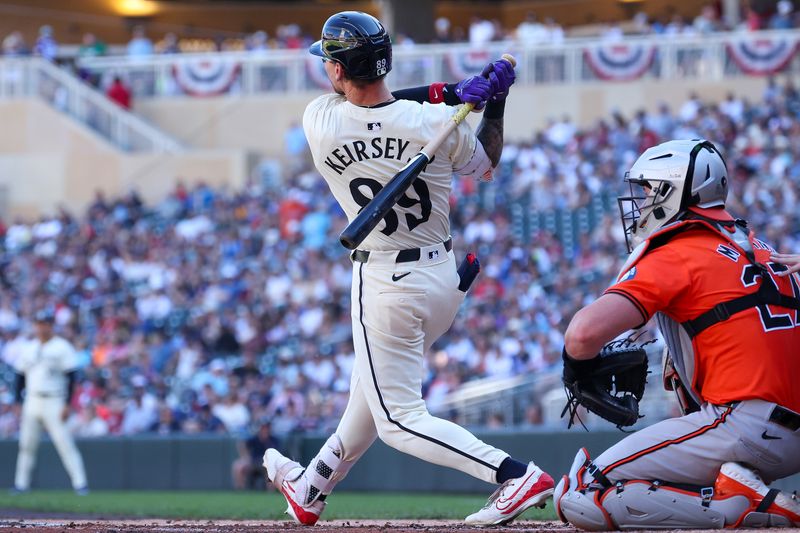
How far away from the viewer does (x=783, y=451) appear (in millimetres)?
5031

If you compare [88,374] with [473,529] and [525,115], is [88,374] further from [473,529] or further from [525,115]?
[473,529]

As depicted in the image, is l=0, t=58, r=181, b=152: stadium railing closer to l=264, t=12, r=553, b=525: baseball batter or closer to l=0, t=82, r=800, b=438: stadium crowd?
l=0, t=82, r=800, b=438: stadium crowd

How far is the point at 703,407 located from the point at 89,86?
22.3m

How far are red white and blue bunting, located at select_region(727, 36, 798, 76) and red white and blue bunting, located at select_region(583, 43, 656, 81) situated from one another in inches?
56.4

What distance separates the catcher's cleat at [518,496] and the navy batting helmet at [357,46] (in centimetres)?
180

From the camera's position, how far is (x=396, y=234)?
571cm

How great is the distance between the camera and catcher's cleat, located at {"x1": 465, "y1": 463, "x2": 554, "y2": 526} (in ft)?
17.8

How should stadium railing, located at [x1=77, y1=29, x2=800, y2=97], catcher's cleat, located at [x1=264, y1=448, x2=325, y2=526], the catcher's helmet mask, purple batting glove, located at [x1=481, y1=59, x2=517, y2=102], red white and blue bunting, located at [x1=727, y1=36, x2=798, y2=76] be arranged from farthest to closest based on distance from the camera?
1. stadium railing, located at [x1=77, y1=29, x2=800, y2=97]
2. red white and blue bunting, located at [x1=727, y1=36, x2=798, y2=76]
3. catcher's cleat, located at [x1=264, y1=448, x2=325, y2=526]
4. purple batting glove, located at [x1=481, y1=59, x2=517, y2=102]
5. the catcher's helmet mask

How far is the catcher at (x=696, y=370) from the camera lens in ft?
16.1

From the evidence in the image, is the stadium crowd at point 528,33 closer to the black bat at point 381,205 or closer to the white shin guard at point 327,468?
the white shin guard at point 327,468

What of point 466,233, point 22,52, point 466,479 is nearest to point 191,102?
point 22,52

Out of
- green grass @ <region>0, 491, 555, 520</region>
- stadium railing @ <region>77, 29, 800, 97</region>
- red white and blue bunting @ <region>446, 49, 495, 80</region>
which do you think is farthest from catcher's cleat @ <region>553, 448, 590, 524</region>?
red white and blue bunting @ <region>446, 49, 495, 80</region>

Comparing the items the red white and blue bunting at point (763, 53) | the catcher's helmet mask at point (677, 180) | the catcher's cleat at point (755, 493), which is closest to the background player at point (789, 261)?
the catcher's helmet mask at point (677, 180)

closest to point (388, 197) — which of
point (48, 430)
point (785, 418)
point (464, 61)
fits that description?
point (785, 418)
